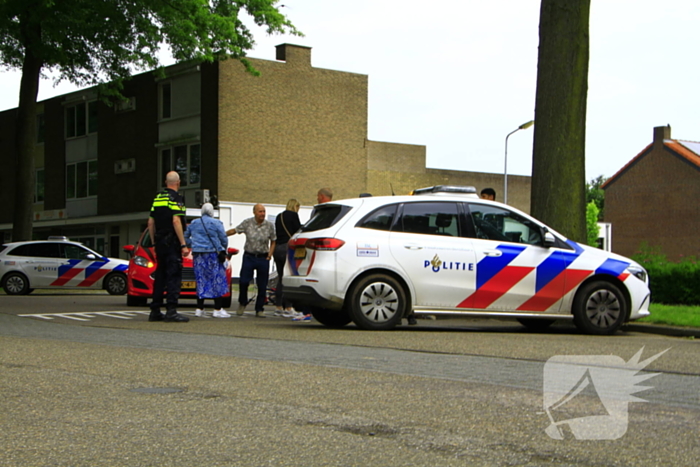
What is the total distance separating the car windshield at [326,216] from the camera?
11180 mm

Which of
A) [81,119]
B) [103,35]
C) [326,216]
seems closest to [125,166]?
[81,119]

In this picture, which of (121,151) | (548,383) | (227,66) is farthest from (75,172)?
(548,383)

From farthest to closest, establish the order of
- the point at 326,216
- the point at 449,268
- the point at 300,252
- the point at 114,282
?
the point at 114,282
the point at 326,216
the point at 300,252
the point at 449,268

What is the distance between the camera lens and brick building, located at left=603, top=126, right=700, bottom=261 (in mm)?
59938

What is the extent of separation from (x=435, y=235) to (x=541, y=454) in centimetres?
708

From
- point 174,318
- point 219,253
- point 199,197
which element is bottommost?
point 174,318

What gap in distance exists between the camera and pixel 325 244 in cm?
1094

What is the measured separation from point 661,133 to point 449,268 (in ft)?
183

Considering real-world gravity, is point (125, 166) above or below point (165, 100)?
below

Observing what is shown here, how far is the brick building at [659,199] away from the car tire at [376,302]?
168 feet

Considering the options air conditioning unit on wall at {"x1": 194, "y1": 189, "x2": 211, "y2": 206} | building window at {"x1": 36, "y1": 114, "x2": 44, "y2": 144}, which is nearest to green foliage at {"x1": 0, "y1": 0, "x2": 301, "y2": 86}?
air conditioning unit on wall at {"x1": 194, "y1": 189, "x2": 211, "y2": 206}

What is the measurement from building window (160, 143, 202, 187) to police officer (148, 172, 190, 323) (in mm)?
26847

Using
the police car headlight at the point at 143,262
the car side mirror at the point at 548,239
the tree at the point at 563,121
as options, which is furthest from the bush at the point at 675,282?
the police car headlight at the point at 143,262

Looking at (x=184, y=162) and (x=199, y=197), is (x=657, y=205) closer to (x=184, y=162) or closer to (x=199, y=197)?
(x=184, y=162)
